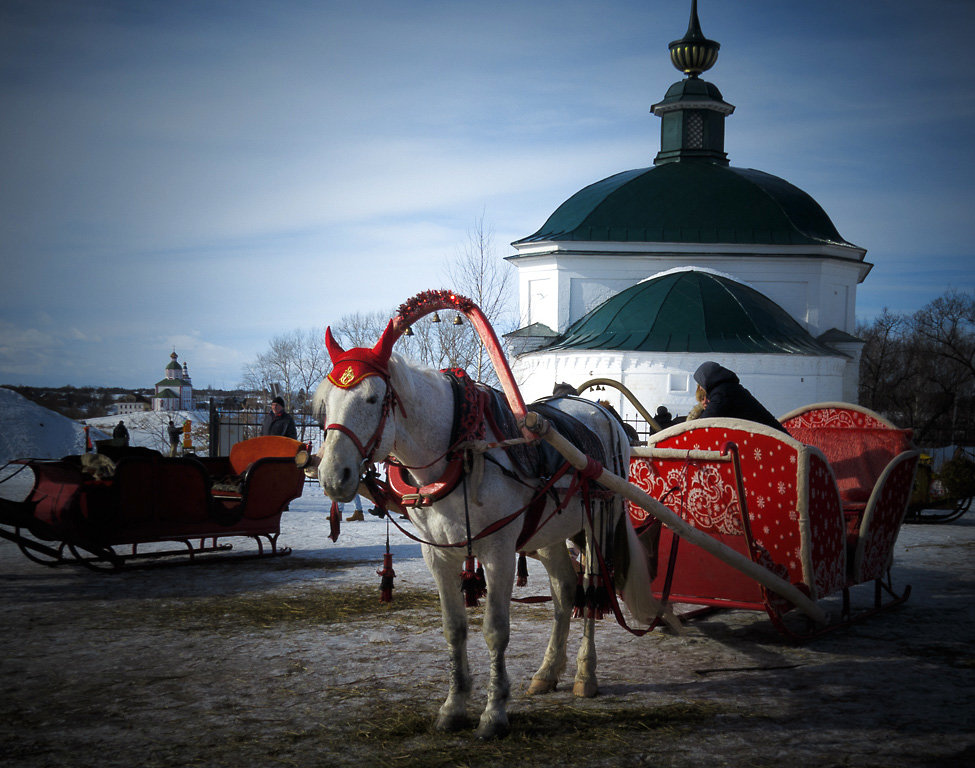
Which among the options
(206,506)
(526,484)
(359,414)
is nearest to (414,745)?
(526,484)

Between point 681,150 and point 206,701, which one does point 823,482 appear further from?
point 681,150

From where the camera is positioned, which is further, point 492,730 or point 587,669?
point 587,669

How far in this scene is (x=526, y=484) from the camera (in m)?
4.84

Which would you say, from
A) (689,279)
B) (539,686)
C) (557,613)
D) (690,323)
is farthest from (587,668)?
(689,279)

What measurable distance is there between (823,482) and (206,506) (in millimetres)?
7012

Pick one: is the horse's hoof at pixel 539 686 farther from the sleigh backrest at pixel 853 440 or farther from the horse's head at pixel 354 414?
the sleigh backrest at pixel 853 440

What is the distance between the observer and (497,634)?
181 inches

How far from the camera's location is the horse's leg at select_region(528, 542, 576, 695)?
546 cm

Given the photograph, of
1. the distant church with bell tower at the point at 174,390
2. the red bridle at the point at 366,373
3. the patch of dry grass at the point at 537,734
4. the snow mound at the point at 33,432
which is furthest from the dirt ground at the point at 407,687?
the distant church with bell tower at the point at 174,390

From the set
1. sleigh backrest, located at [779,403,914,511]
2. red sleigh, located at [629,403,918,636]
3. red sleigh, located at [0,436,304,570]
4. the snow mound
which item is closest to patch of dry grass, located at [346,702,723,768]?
red sleigh, located at [629,403,918,636]

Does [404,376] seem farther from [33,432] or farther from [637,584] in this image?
[33,432]

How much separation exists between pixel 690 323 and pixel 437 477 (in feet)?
85.8

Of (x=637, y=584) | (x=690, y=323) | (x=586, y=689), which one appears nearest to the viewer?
(x=586, y=689)

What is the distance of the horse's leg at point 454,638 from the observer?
15.5 feet
